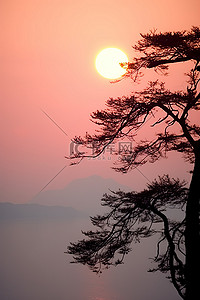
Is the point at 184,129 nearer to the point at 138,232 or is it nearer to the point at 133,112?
the point at 133,112

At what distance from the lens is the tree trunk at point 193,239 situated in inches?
203

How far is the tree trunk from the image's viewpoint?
5156mm

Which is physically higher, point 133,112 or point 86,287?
point 86,287

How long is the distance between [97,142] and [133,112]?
0.89 m

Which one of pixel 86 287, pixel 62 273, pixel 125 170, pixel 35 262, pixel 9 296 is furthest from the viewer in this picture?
pixel 35 262

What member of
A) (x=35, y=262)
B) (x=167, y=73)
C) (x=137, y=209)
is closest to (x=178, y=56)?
(x=167, y=73)

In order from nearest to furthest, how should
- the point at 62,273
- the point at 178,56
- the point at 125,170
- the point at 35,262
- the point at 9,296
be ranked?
1. the point at 178,56
2. the point at 125,170
3. the point at 9,296
4. the point at 62,273
5. the point at 35,262

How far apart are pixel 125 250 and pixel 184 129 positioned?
268 cm

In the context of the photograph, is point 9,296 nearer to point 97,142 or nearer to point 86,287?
point 86,287

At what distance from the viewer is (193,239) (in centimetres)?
529

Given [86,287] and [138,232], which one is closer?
[138,232]

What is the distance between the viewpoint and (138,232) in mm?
6184

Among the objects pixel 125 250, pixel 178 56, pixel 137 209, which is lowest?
pixel 125 250

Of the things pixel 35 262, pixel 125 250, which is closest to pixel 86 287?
pixel 35 262
